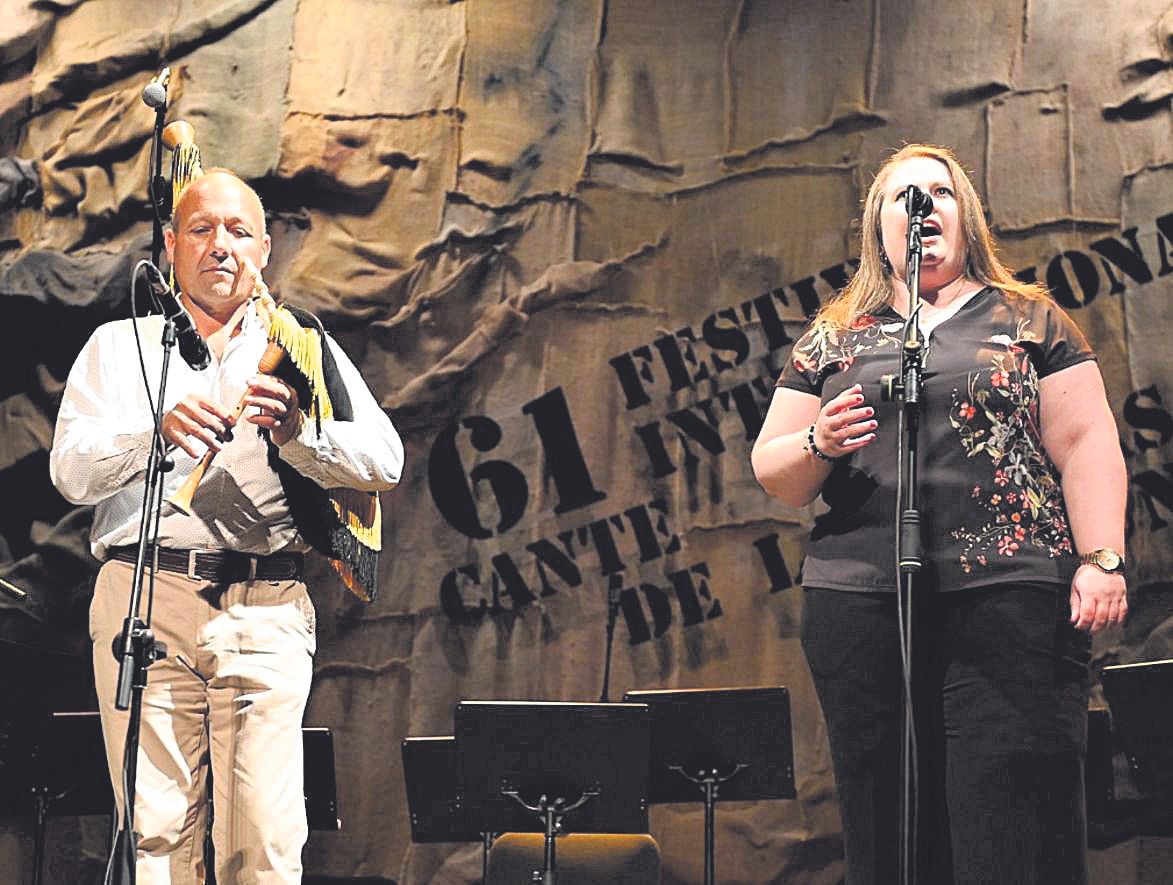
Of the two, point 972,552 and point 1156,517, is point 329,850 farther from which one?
point 972,552

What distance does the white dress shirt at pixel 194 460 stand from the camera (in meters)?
2.84

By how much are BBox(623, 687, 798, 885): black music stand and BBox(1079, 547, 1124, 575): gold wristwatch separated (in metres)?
1.81

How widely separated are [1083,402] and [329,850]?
3.54 m

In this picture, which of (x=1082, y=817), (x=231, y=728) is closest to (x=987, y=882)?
(x=1082, y=817)

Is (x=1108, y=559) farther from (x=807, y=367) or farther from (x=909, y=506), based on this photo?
(x=807, y=367)

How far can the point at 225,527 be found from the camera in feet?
9.48

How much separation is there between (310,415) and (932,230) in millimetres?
1246

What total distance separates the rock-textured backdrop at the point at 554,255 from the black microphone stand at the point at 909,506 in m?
2.78

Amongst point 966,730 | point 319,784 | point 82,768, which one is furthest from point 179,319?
point 82,768

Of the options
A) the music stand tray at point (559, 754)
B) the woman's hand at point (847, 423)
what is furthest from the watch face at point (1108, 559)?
the music stand tray at point (559, 754)

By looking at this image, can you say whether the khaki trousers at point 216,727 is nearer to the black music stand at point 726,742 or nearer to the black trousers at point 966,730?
the black trousers at point 966,730

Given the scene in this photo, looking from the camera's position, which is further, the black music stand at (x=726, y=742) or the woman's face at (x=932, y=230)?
the black music stand at (x=726, y=742)

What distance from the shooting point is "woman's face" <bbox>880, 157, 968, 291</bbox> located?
2551mm

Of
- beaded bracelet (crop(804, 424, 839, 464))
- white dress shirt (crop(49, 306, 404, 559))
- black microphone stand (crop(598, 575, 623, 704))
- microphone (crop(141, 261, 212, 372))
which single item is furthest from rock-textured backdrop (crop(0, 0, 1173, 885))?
beaded bracelet (crop(804, 424, 839, 464))
